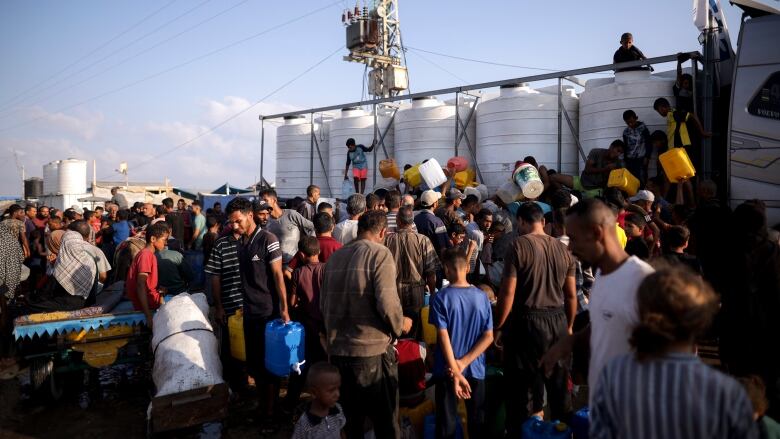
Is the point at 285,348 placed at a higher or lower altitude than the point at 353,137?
lower

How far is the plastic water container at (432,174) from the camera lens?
10438 mm

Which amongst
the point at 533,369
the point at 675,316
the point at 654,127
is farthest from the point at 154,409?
the point at 654,127

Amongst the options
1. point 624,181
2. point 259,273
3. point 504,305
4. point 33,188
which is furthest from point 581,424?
point 33,188

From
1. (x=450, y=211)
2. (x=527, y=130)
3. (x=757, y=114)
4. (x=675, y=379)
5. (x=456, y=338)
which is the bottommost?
(x=456, y=338)

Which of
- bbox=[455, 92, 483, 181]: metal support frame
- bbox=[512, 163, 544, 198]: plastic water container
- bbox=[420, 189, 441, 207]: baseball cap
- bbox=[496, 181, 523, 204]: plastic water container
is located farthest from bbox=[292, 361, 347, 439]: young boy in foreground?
bbox=[455, 92, 483, 181]: metal support frame

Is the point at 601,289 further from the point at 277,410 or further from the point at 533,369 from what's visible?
the point at 277,410

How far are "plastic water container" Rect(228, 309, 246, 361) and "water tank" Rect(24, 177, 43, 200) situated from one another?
46.3m

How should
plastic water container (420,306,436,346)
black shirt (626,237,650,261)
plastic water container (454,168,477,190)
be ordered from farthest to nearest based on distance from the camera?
plastic water container (454,168,477,190), plastic water container (420,306,436,346), black shirt (626,237,650,261)

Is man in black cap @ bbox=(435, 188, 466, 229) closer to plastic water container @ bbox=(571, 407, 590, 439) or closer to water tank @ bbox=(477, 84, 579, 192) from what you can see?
water tank @ bbox=(477, 84, 579, 192)

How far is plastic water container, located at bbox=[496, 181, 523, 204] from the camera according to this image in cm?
935

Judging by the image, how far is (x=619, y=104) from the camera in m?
A: 9.12

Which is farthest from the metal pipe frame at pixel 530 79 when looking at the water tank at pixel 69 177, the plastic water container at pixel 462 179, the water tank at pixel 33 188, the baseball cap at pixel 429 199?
the water tank at pixel 33 188

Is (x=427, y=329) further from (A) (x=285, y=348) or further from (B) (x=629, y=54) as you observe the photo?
(B) (x=629, y=54)

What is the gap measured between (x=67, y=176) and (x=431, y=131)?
122 ft
